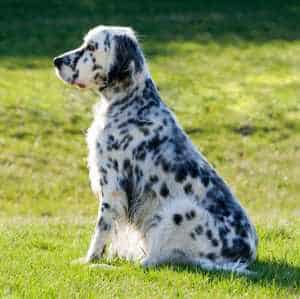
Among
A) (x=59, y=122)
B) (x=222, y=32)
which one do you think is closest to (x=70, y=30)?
(x=222, y=32)

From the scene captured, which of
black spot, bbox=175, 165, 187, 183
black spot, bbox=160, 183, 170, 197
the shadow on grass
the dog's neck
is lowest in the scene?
the shadow on grass

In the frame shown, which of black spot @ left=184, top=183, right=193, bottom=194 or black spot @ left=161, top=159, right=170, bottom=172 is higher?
black spot @ left=161, top=159, right=170, bottom=172

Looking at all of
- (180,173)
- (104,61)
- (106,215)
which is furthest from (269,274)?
(104,61)

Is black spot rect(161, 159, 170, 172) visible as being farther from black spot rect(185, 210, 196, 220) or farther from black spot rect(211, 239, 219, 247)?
black spot rect(211, 239, 219, 247)

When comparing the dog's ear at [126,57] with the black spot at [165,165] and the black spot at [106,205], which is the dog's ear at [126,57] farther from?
the black spot at [106,205]

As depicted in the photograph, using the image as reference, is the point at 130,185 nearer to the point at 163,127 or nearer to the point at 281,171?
the point at 163,127

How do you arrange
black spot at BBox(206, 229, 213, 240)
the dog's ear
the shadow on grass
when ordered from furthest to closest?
→ the dog's ear, black spot at BBox(206, 229, 213, 240), the shadow on grass

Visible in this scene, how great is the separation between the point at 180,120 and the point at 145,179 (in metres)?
12.6

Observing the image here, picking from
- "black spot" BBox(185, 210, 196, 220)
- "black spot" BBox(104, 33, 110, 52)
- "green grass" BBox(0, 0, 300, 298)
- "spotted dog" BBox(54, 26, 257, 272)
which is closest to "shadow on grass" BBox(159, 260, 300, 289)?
"green grass" BBox(0, 0, 300, 298)

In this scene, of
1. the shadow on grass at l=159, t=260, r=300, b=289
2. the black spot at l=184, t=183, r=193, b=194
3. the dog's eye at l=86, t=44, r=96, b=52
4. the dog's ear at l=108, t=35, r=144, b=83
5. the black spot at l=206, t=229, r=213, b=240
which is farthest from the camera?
the dog's eye at l=86, t=44, r=96, b=52

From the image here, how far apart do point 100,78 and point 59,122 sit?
12241 millimetres

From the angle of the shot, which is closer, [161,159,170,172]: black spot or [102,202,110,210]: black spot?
[161,159,170,172]: black spot

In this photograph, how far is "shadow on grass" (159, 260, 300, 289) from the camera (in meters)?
7.92

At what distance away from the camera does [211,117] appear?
21.7 metres
